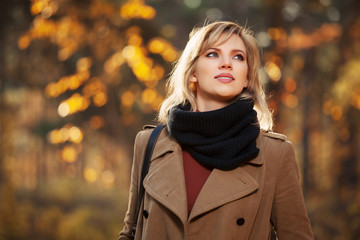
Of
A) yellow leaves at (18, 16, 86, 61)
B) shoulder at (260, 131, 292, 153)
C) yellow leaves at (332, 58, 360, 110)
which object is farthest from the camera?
yellow leaves at (18, 16, 86, 61)

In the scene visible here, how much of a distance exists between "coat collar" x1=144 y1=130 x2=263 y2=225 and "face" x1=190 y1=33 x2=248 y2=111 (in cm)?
29

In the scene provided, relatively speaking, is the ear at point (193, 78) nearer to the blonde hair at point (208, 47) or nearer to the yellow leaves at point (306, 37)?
the blonde hair at point (208, 47)

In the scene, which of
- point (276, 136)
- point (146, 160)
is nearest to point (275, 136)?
point (276, 136)

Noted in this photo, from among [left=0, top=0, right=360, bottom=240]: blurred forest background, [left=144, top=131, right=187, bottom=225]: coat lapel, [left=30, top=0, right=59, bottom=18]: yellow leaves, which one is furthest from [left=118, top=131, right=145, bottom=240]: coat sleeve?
[left=30, top=0, right=59, bottom=18]: yellow leaves

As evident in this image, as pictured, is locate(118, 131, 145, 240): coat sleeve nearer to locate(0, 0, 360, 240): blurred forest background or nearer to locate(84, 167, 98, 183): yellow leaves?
locate(0, 0, 360, 240): blurred forest background

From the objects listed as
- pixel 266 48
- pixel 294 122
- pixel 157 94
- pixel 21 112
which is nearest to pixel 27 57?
pixel 21 112

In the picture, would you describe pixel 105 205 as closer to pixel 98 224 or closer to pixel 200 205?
pixel 98 224

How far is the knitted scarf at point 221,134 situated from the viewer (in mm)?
1992

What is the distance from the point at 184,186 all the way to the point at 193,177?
0.09 metres

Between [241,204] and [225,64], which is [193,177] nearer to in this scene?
[241,204]

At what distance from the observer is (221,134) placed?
2.07 m

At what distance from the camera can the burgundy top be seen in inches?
79.7

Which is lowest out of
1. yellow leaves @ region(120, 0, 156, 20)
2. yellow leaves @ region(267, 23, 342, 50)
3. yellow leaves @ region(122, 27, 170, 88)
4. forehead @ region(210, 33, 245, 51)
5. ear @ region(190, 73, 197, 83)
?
ear @ region(190, 73, 197, 83)

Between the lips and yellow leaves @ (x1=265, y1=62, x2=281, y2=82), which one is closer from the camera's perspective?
the lips
